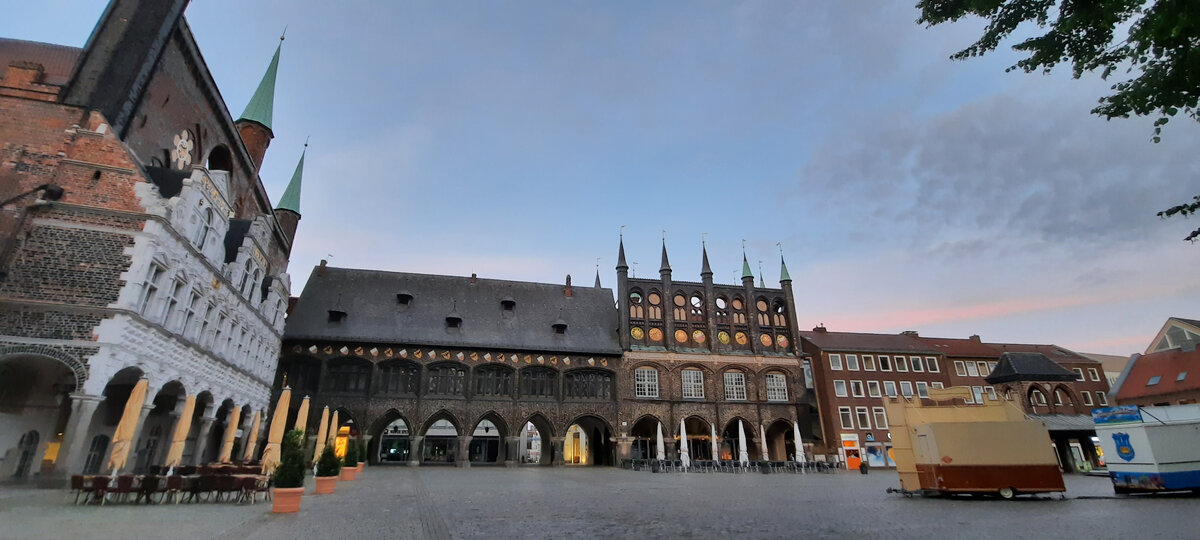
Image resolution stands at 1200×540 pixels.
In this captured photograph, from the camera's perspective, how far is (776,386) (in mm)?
41719

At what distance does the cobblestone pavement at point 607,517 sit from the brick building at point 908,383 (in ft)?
87.9

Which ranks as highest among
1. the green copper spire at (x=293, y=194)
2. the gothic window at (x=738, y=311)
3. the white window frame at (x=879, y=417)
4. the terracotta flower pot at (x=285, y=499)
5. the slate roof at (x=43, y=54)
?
the green copper spire at (x=293, y=194)

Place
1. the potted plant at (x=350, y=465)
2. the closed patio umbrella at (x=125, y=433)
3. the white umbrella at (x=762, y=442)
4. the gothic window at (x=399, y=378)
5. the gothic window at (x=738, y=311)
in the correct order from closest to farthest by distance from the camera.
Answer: the closed patio umbrella at (x=125, y=433)
the potted plant at (x=350, y=465)
the gothic window at (x=399, y=378)
the white umbrella at (x=762, y=442)
the gothic window at (x=738, y=311)

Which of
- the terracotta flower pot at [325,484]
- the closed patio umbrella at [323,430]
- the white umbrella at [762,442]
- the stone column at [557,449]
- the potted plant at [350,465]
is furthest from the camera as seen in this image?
the stone column at [557,449]

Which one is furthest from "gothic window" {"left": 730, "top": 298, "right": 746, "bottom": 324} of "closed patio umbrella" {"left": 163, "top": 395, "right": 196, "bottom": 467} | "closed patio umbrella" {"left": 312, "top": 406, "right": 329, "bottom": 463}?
"closed patio umbrella" {"left": 163, "top": 395, "right": 196, "bottom": 467}

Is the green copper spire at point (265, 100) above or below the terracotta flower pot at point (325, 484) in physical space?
above

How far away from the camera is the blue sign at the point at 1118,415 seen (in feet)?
50.4

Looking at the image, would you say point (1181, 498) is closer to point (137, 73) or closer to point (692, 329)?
point (692, 329)

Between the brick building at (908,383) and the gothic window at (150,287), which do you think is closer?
the gothic window at (150,287)

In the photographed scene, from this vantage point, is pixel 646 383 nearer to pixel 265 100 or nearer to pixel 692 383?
pixel 692 383

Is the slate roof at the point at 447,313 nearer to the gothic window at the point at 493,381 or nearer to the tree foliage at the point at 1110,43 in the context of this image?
the gothic window at the point at 493,381

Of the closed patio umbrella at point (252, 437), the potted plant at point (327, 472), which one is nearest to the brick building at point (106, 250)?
the closed patio umbrella at point (252, 437)

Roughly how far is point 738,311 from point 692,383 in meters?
7.64

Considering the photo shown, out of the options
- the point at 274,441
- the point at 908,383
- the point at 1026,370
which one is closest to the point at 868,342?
the point at 908,383
